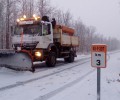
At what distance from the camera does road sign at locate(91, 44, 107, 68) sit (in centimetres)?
693

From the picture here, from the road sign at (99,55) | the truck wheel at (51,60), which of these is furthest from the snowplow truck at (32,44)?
the road sign at (99,55)

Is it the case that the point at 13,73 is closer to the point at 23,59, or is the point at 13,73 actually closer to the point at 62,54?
the point at 23,59

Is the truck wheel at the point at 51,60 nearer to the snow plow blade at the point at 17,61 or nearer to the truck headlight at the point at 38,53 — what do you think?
the truck headlight at the point at 38,53

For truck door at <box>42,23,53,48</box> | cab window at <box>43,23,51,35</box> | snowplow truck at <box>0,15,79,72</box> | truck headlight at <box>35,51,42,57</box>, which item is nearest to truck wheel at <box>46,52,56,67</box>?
snowplow truck at <box>0,15,79,72</box>

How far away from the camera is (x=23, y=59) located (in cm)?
1568

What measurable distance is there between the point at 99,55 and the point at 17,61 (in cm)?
948

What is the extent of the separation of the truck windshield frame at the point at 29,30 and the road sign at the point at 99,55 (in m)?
11.7

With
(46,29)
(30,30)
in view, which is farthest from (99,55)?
(46,29)

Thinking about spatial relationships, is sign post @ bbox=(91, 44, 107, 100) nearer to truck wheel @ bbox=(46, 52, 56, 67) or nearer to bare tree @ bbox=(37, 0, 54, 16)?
truck wheel @ bbox=(46, 52, 56, 67)

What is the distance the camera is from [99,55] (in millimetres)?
6984

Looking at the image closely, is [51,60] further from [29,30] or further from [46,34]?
[29,30]

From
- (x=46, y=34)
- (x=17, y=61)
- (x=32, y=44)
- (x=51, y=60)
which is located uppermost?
(x=46, y=34)

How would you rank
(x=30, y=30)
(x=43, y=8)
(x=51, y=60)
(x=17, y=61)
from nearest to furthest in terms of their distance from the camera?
(x=17, y=61) → (x=30, y=30) → (x=51, y=60) → (x=43, y=8)

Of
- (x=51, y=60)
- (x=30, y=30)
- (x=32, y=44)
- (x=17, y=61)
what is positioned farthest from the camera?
(x=51, y=60)
